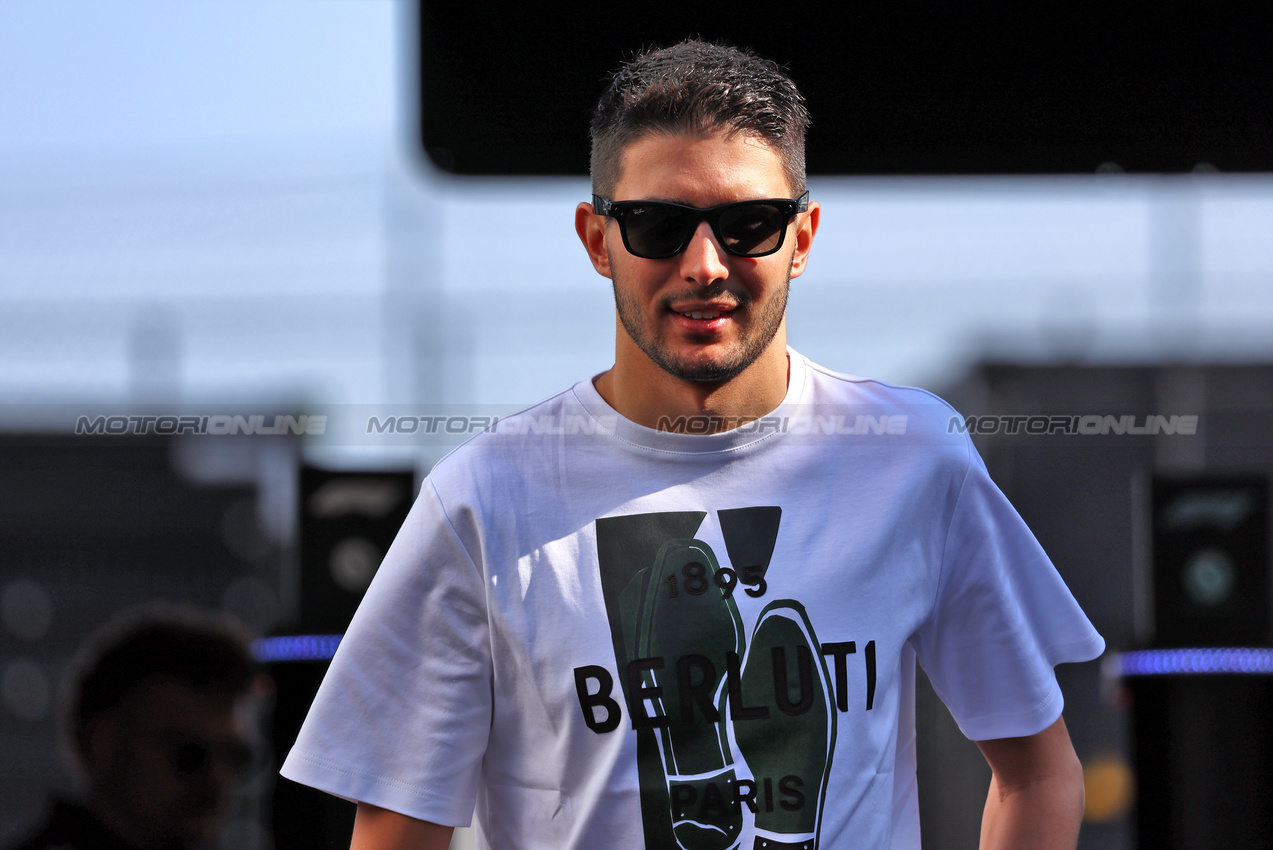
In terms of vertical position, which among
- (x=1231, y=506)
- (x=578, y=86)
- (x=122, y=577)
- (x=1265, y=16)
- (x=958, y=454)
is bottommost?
(x=122, y=577)

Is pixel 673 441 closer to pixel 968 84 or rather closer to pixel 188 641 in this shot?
pixel 968 84

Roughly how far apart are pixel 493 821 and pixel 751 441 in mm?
570

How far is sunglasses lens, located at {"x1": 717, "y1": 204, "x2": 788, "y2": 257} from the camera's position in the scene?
1.08 metres

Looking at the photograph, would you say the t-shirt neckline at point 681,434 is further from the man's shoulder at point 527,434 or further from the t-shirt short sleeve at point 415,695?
the t-shirt short sleeve at point 415,695

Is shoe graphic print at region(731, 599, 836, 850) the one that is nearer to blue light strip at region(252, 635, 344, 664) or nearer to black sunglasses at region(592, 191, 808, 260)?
black sunglasses at region(592, 191, 808, 260)

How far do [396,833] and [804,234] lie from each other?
0.90m

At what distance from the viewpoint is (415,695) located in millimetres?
1078

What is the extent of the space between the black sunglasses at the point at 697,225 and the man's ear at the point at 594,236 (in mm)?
54

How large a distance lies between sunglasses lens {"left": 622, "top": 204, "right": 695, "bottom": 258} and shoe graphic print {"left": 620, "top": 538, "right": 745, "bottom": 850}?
362mm

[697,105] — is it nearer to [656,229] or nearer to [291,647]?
[656,229]

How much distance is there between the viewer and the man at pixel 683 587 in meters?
1.06

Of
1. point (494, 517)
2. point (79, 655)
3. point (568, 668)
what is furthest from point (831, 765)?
point (79, 655)

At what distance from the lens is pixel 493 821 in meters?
1.09

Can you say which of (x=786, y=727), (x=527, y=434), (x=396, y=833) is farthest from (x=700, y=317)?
(x=396, y=833)
